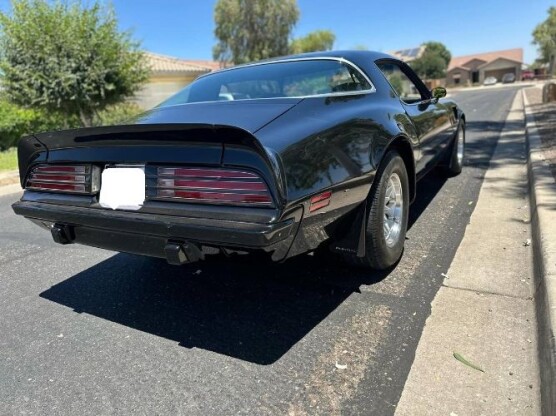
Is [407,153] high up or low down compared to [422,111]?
down

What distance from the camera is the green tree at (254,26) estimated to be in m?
35.2

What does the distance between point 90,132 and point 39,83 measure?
1180 cm

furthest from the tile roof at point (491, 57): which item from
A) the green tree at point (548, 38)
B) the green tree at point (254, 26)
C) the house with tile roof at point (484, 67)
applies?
the green tree at point (254, 26)

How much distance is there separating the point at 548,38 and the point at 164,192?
81.4 metres

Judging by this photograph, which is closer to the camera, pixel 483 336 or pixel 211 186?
pixel 211 186

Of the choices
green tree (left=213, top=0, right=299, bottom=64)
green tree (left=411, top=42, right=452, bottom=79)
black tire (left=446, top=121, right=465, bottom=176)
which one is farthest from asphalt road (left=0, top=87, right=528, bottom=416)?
green tree (left=411, top=42, right=452, bottom=79)

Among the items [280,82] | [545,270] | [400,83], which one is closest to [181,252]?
[280,82]

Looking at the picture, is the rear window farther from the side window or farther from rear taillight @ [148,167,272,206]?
rear taillight @ [148,167,272,206]

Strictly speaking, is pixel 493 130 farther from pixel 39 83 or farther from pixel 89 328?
pixel 39 83

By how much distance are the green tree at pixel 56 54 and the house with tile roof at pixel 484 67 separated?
82.2 m

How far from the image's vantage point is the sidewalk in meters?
1.88

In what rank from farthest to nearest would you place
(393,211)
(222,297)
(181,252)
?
(393,211) < (222,297) < (181,252)

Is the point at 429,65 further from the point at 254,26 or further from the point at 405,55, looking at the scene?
the point at 254,26

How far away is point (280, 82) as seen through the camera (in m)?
3.00
